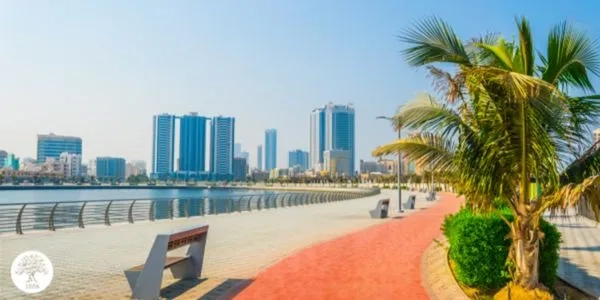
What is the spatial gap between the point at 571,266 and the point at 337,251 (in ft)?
16.2

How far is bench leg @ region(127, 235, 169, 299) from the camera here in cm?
688

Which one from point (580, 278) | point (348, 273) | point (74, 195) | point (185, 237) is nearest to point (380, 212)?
point (348, 273)

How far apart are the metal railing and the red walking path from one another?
929 centimetres

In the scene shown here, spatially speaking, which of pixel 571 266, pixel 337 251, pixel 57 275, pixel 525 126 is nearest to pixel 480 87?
pixel 525 126

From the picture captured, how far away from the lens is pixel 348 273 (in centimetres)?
912

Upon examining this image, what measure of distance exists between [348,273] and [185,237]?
3.08 metres

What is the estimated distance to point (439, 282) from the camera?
8.33m

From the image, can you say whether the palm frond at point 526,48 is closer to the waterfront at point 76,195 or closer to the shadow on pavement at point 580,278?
the shadow on pavement at point 580,278

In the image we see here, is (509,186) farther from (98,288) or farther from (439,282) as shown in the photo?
(98,288)

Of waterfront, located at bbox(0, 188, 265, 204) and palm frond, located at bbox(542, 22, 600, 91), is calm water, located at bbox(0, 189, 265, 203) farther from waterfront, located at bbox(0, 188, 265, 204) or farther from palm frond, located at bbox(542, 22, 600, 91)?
palm frond, located at bbox(542, 22, 600, 91)

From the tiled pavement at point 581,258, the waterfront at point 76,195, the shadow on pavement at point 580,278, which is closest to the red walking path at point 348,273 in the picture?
the shadow on pavement at point 580,278

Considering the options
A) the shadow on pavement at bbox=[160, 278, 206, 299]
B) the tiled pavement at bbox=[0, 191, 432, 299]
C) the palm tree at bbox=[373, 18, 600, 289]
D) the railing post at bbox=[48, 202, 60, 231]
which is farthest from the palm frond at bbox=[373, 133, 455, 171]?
the railing post at bbox=[48, 202, 60, 231]

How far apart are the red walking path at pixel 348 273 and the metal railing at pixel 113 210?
929 cm

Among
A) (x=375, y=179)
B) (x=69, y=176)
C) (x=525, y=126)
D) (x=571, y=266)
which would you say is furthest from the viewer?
(x=69, y=176)
